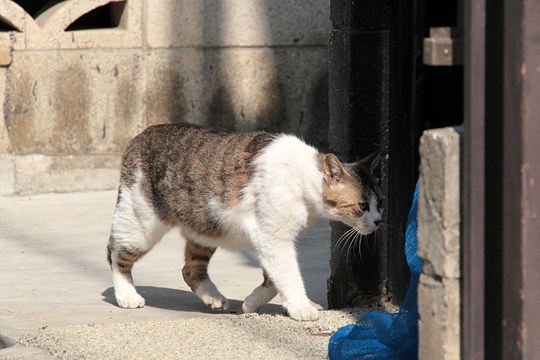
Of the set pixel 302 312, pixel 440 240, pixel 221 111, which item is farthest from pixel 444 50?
pixel 221 111

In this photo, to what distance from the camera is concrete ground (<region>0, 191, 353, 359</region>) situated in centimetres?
563

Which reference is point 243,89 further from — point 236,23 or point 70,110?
point 70,110

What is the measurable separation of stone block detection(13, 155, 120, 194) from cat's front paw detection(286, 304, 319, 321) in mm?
4120

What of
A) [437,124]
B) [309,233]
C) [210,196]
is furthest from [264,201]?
[309,233]

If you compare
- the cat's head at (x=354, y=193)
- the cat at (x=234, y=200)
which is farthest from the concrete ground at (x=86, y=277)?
the cat's head at (x=354, y=193)

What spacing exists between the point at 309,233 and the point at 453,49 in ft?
15.2

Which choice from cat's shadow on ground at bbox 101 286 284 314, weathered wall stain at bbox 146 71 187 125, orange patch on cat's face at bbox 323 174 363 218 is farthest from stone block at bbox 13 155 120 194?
orange patch on cat's face at bbox 323 174 363 218

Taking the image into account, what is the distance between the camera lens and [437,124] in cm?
554

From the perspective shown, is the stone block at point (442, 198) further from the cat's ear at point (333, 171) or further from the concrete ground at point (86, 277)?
the cat's ear at point (333, 171)

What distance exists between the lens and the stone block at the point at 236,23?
9.47m

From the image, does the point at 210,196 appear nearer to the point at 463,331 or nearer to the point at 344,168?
the point at 344,168

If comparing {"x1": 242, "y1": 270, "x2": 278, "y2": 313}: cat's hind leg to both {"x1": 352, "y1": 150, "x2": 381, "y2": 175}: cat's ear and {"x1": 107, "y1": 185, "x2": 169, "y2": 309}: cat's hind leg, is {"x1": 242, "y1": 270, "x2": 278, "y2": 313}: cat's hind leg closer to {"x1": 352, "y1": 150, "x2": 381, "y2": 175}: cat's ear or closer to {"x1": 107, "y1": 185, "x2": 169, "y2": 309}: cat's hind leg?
{"x1": 107, "y1": 185, "x2": 169, "y2": 309}: cat's hind leg

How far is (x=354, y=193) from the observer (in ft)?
18.6

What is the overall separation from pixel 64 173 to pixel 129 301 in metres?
3.40
